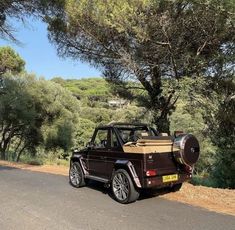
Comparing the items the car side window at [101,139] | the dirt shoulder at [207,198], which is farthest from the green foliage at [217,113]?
the car side window at [101,139]

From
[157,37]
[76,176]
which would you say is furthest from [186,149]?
[157,37]

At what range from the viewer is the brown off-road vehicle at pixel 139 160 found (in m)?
8.14

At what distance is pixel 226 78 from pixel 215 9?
8.91 feet

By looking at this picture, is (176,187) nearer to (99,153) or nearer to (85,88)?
(99,153)

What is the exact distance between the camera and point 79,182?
10305mm

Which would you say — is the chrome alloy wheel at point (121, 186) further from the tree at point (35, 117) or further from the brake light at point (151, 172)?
the tree at point (35, 117)

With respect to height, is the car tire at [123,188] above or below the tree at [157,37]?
below

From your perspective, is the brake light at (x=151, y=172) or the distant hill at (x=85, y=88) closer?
the brake light at (x=151, y=172)

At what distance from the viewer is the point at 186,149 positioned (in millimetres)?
8438

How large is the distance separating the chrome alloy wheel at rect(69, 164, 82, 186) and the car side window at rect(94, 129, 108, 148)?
0.97 meters

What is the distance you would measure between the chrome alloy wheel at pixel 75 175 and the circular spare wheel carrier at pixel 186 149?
3022 mm

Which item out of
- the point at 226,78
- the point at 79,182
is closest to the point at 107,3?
the point at 226,78

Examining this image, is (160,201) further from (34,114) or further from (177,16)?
(34,114)

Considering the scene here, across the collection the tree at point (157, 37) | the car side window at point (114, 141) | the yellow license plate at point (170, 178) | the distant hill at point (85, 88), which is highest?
the distant hill at point (85, 88)
